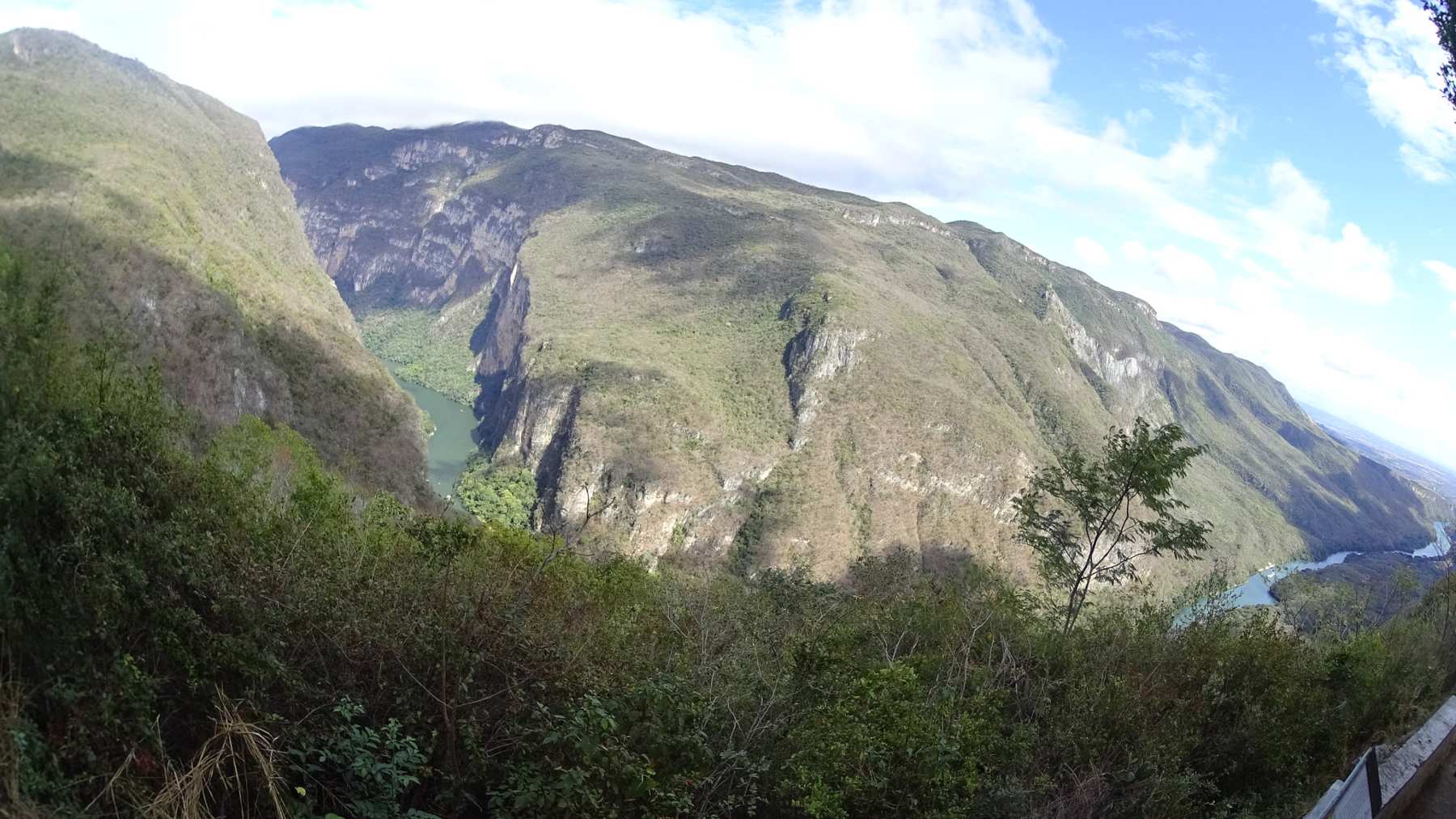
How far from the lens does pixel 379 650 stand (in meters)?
4.67

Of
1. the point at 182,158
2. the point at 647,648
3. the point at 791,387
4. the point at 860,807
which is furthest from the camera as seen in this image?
the point at 791,387

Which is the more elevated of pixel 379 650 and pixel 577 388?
pixel 379 650

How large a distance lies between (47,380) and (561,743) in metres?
3.83

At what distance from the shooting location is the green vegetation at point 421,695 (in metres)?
3.64

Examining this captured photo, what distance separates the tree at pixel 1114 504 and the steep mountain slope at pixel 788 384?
59816mm

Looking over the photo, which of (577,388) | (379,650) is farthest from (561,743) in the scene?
(577,388)

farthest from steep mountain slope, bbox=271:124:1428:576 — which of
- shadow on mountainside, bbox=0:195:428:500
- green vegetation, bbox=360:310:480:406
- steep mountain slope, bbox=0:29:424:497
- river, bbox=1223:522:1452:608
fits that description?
steep mountain slope, bbox=0:29:424:497

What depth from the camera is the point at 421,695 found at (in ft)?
15.2

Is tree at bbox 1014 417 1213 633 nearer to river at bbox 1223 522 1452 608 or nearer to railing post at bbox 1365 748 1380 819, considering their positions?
railing post at bbox 1365 748 1380 819

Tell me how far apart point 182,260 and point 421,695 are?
6359 cm

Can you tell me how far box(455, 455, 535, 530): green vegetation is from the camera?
280 ft

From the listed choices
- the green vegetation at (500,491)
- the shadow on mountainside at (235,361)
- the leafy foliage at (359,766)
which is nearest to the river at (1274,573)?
the green vegetation at (500,491)

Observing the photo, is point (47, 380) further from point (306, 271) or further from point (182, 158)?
point (306, 271)

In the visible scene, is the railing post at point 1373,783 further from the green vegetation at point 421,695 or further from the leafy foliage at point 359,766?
the leafy foliage at point 359,766
